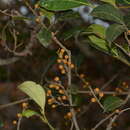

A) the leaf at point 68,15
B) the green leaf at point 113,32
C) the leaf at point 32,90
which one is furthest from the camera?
the leaf at point 68,15

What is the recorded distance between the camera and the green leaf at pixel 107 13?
1102 millimetres

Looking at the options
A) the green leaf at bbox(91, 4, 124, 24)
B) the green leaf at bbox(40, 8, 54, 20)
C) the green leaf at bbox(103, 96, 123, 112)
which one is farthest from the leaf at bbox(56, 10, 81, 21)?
the green leaf at bbox(103, 96, 123, 112)

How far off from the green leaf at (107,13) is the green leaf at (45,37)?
0.25m

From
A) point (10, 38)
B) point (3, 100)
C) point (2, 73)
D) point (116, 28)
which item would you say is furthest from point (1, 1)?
point (116, 28)

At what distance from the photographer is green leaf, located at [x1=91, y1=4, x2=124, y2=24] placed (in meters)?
1.10

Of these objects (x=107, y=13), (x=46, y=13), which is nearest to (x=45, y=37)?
(x=46, y=13)

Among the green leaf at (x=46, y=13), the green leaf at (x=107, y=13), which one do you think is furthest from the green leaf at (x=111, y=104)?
the green leaf at (x=46, y=13)

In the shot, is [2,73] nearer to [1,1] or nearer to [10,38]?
[1,1]

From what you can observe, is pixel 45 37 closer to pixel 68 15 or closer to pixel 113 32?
pixel 68 15

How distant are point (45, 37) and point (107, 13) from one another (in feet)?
0.96

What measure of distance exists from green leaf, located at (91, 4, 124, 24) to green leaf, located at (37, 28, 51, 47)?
254mm

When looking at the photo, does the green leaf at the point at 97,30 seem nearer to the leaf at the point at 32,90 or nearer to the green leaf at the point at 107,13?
the green leaf at the point at 107,13

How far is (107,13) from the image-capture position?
3.65ft

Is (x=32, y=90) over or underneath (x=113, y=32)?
underneath
